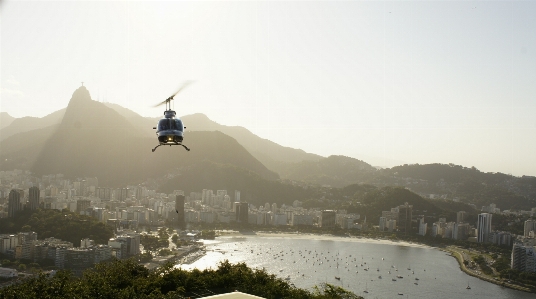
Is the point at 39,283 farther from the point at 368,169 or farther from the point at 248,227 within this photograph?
the point at 368,169

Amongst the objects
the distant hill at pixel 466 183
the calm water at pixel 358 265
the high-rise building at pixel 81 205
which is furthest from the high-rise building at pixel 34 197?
the distant hill at pixel 466 183

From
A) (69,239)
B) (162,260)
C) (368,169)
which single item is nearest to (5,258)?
(69,239)

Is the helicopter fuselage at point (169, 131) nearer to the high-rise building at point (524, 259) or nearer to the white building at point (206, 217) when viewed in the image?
→ the high-rise building at point (524, 259)

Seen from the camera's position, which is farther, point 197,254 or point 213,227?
point 213,227

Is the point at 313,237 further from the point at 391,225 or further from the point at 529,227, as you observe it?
the point at 529,227

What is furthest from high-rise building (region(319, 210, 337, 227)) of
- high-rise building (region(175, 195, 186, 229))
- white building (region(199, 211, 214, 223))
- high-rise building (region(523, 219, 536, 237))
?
high-rise building (region(523, 219, 536, 237))

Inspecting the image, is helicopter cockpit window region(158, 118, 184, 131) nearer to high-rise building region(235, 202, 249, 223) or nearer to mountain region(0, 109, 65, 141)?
high-rise building region(235, 202, 249, 223)

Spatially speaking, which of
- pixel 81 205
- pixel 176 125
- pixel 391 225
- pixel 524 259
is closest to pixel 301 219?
pixel 391 225
